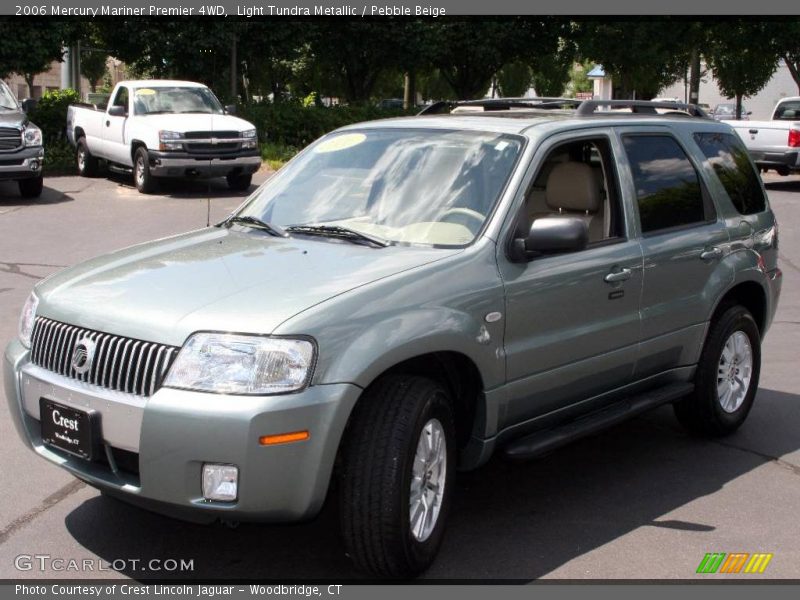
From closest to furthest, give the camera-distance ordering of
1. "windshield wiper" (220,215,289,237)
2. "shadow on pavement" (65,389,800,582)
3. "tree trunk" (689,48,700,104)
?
"shadow on pavement" (65,389,800,582), "windshield wiper" (220,215,289,237), "tree trunk" (689,48,700,104)

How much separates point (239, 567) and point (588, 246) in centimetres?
220

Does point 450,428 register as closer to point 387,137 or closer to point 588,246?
point 588,246

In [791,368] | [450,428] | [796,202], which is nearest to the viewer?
[450,428]

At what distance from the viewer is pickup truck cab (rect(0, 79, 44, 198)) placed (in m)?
16.8

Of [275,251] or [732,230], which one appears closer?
[275,251]

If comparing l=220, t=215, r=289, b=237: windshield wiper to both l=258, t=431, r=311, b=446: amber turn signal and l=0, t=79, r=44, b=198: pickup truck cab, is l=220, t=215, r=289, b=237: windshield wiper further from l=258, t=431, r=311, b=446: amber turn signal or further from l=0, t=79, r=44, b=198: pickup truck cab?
l=0, t=79, r=44, b=198: pickup truck cab

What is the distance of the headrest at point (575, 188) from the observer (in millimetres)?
5562

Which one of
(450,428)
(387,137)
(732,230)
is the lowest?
(450,428)

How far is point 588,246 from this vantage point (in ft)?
17.3

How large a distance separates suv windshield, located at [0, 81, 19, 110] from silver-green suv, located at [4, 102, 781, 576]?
43.3 ft

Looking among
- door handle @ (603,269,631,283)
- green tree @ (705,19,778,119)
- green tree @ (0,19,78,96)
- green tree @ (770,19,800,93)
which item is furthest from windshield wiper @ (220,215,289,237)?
green tree @ (705,19,778,119)

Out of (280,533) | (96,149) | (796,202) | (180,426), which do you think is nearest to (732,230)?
(280,533)

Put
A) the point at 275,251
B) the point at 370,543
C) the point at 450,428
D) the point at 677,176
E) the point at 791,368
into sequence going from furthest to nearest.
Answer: the point at 791,368, the point at 677,176, the point at 275,251, the point at 450,428, the point at 370,543

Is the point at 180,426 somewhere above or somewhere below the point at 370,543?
above
